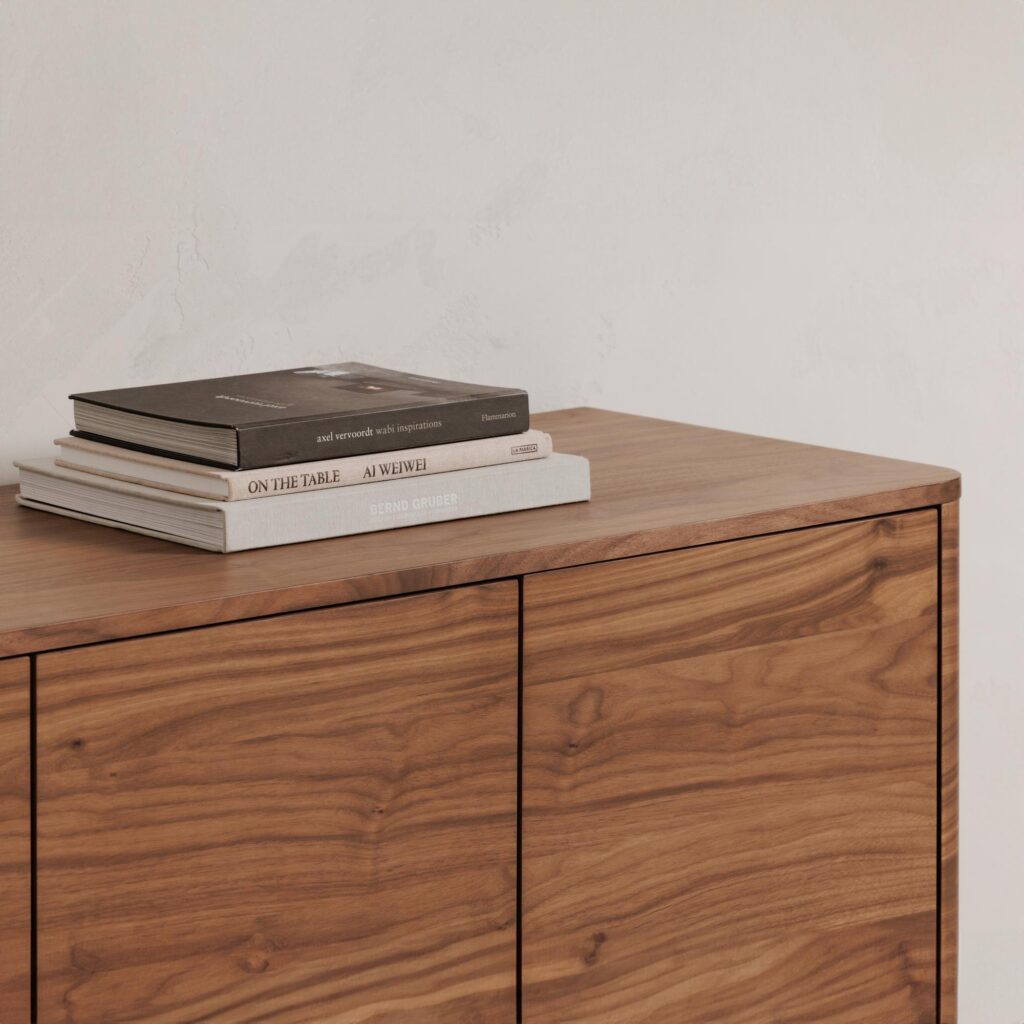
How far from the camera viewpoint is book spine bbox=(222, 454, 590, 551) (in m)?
1.10

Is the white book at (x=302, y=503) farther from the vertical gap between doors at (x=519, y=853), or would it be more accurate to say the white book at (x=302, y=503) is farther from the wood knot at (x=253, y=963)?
the wood knot at (x=253, y=963)

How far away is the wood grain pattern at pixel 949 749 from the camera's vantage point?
1323mm

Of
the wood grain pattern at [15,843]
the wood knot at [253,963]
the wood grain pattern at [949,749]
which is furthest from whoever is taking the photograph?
the wood grain pattern at [949,749]

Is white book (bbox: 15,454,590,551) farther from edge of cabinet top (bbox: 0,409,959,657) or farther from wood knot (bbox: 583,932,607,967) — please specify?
wood knot (bbox: 583,932,607,967)

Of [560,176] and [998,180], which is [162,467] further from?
[998,180]

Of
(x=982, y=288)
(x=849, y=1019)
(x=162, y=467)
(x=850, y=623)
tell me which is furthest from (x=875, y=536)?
(x=982, y=288)

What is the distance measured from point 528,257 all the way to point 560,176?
0.09 metres

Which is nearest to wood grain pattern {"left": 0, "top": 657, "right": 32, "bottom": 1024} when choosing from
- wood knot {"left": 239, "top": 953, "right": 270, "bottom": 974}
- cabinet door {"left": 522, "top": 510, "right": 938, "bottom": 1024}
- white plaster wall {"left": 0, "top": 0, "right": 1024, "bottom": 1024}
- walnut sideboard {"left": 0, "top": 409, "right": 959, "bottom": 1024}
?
walnut sideboard {"left": 0, "top": 409, "right": 959, "bottom": 1024}

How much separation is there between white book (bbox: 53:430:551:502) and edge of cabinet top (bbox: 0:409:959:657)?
0.04 m

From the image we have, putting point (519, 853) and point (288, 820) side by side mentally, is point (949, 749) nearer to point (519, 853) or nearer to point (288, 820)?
point (519, 853)

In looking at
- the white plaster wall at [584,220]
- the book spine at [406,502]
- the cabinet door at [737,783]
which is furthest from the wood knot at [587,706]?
the white plaster wall at [584,220]

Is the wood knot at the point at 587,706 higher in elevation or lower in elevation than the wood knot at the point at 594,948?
higher

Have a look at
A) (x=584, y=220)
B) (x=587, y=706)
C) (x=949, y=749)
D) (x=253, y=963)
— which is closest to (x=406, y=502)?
(x=587, y=706)

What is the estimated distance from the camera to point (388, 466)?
3.80ft
